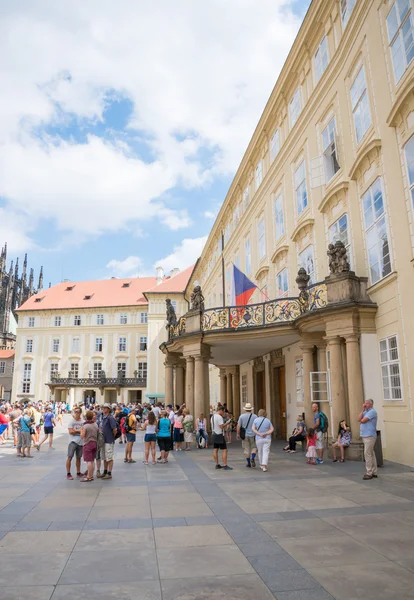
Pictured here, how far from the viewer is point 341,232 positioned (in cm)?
1591

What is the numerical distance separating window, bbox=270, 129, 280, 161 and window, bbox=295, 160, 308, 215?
2999 mm

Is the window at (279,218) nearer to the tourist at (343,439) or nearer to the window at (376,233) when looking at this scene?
the window at (376,233)

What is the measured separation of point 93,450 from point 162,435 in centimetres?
366

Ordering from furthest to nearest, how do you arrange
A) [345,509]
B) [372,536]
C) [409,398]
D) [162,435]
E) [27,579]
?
[162,435], [409,398], [345,509], [372,536], [27,579]

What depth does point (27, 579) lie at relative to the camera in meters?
4.69

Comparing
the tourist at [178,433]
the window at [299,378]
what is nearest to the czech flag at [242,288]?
the window at [299,378]

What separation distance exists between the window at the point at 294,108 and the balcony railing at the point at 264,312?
27.8 feet

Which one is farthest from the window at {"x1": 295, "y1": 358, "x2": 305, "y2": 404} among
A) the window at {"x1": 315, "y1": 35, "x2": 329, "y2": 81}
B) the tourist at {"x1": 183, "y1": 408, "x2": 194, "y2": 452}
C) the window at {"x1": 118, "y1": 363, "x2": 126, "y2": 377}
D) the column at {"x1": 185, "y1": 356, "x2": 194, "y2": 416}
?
the window at {"x1": 118, "y1": 363, "x2": 126, "y2": 377}

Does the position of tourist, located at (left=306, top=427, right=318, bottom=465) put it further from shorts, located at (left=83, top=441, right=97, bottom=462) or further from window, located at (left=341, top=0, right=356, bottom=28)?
window, located at (left=341, top=0, right=356, bottom=28)

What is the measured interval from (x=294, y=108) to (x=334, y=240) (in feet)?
24.4

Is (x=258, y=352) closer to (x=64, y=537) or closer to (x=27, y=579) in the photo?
(x=64, y=537)

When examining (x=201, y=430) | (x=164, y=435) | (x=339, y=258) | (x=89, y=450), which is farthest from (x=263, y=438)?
(x=201, y=430)

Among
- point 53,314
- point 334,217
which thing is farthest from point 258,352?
point 53,314

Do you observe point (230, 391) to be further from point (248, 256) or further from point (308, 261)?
point (308, 261)
